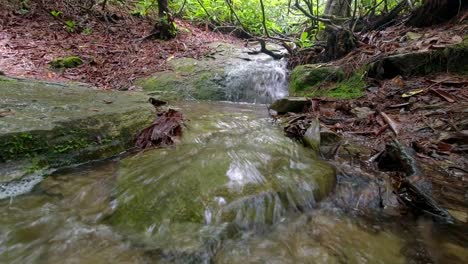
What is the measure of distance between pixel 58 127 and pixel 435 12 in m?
5.60

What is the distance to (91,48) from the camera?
6.63 meters

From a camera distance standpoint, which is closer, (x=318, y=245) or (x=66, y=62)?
(x=318, y=245)

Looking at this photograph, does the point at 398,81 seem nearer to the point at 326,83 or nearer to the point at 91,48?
the point at 326,83

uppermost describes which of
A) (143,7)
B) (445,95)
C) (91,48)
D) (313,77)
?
(143,7)

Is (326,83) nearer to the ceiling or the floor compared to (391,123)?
nearer to the ceiling

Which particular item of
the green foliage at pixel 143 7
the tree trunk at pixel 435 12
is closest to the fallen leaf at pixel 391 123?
the tree trunk at pixel 435 12

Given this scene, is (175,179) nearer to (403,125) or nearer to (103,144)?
(103,144)

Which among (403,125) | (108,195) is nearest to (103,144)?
(108,195)

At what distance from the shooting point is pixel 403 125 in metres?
3.11

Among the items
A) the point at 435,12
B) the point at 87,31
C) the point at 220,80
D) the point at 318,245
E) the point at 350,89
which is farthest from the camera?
the point at 87,31

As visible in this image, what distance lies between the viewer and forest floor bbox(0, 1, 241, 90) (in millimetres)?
5406

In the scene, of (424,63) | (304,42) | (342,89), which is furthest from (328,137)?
(304,42)

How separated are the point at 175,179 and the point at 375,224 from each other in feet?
4.40

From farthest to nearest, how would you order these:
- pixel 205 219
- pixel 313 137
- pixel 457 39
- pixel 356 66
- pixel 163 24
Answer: pixel 163 24 < pixel 356 66 < pixel 457 39 < pixel 313 137 < pixel 205 219
